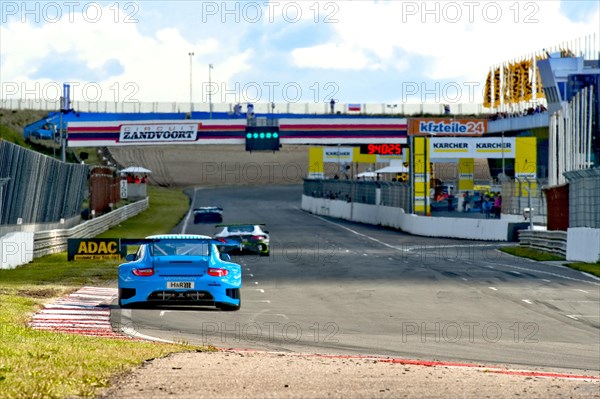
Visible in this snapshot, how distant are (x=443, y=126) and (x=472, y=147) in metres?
13.7

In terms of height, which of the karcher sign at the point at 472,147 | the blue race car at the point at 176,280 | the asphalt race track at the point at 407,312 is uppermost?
the karcher sign at the point at 472,147

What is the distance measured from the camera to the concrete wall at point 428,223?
172 ft

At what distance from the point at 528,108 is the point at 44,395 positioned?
96.9 meters

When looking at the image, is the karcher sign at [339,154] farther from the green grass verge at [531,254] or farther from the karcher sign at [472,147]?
→ the green grass verge at [531,254]

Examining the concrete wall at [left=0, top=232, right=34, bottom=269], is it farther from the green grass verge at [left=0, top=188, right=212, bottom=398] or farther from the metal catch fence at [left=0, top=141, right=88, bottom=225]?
the green grass verge at [left=0, top=188, right=212, bottom=398]

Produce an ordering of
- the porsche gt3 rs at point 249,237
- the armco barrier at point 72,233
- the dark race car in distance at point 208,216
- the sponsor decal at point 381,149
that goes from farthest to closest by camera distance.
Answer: the sponsor decal at point 381,149 < the dark race car in distance at point 208,216 < the porsche gt3 rs at point 249,237 < the armco barrier at point 72,233

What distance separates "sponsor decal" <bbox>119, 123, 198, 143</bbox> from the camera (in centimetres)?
7719

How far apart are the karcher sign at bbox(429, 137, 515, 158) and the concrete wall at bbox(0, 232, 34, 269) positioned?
110 ft

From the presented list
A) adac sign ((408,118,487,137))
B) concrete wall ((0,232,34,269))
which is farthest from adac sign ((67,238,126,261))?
adac sign ((408,118,487,137))

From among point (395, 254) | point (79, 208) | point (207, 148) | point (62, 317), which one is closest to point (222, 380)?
point (62, 317)

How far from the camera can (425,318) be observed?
20719mm

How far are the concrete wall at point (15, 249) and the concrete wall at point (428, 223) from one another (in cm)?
2417

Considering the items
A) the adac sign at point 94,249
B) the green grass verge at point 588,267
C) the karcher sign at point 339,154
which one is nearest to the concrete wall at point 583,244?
the green grass verge at point 588,267

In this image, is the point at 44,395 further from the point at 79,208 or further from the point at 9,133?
the point at 9,133
